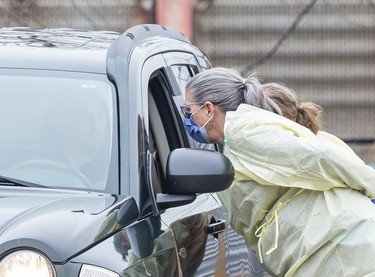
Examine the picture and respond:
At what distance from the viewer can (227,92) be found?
14.6ft

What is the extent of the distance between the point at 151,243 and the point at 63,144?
2.27 ft

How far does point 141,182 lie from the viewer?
4.09 m

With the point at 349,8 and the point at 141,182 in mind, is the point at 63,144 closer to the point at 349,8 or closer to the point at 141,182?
the point at 141,182

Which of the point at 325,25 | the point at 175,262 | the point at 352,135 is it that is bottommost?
the point at 352,135

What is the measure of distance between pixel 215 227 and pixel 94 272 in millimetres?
1251

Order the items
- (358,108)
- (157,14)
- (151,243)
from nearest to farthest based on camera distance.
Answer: (151,243)
(157,14)
(358,108)

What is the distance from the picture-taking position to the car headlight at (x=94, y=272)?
3402 millimetres

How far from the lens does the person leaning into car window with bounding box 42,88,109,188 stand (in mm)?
4234

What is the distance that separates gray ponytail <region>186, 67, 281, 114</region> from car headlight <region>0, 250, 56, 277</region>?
49.4 inches

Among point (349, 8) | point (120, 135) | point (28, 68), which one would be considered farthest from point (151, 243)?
point (349, 8)

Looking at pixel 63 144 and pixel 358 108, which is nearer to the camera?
pixel 63 144

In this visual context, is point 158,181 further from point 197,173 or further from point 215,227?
point 197,173

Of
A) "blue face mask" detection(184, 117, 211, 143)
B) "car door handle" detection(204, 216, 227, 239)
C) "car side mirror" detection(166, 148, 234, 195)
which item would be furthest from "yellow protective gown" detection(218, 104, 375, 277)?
"car door handle" detection(204, 216, 227, 239)

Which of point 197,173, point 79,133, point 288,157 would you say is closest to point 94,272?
point 197,173
